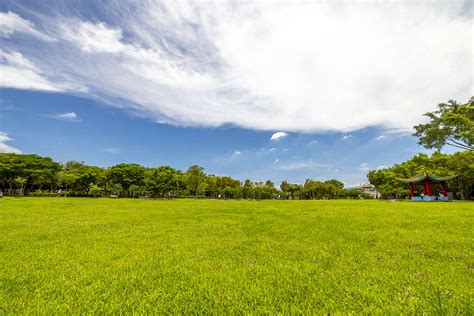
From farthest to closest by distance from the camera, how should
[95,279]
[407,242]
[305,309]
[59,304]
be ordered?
1. [407,242]
2. [95,279]
3. [59,304]
4. [305,309]

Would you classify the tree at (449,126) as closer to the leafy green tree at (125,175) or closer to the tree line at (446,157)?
the tree line at (446,157)

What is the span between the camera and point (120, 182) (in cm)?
6184

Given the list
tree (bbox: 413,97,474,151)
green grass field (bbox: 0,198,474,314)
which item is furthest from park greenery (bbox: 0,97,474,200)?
green grass field (bbox: 0,198,474,314)

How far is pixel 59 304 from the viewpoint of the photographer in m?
3.04

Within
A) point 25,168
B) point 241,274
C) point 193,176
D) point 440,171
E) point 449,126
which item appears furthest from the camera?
point 193,176

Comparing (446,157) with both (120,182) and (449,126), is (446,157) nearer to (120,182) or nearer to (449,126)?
(449,126)

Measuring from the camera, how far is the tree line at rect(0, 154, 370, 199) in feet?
161

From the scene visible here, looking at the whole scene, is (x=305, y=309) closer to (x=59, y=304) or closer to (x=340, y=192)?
(x=59, y=304)

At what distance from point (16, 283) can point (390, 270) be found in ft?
22.4

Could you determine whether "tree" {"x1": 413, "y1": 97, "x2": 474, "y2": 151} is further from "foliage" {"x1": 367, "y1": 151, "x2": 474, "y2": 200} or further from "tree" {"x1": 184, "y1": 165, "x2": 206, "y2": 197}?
"tree" {"x1": 184, "y1": 165, "x2": 206, "y2": 197}

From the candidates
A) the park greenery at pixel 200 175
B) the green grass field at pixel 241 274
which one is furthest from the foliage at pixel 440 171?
the green grass field at pixel 241 274

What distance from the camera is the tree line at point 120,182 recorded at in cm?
4919

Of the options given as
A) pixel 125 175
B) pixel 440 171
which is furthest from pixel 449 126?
pixel 125 175

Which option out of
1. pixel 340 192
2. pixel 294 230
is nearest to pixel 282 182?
pixel 340 192
